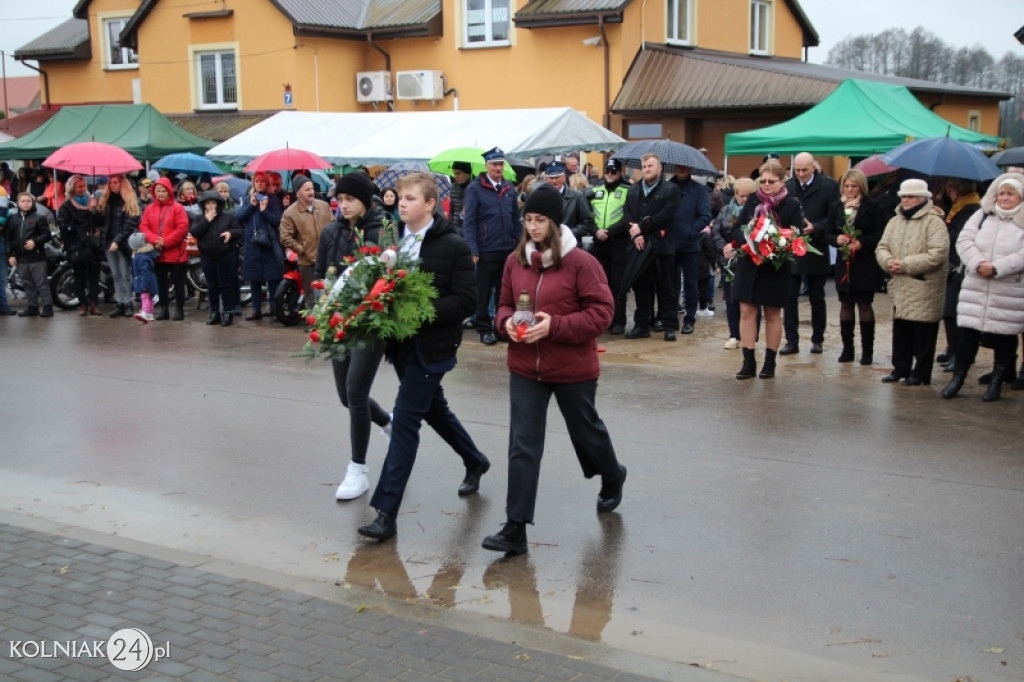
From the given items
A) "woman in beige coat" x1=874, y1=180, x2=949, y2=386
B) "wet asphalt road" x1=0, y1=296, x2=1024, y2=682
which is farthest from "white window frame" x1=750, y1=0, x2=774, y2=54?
"woman in beige coat" x1=874, y1=180, x2=949, y2=386

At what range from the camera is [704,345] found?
13188 millimetres

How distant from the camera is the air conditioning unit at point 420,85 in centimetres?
2972

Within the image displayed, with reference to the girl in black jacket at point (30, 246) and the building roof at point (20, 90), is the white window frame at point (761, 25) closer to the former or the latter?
the girl in black jacket at point (30, 246)

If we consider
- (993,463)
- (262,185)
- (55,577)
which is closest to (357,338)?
(55,577)

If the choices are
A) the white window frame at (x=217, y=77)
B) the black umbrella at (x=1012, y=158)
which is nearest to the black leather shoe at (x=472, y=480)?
the black umbrella at (x=1012, y=158)

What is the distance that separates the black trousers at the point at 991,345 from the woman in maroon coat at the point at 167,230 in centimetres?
1015

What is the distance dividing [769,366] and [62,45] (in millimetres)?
32239

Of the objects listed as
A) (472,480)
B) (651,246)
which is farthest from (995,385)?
(472,480)

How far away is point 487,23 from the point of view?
29359 mm

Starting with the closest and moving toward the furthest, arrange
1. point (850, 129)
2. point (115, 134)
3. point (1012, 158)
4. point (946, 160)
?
point (946, 160), point (1012, 158), point (850, 129), point (115, 134)

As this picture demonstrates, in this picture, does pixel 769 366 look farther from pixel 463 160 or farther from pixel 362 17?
pixel 362 17

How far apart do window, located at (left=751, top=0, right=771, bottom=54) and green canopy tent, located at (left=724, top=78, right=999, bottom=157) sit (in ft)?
44.4

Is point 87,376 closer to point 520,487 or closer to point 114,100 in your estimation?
point 520,487

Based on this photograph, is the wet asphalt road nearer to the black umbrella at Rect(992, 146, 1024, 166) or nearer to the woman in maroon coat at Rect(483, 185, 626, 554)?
the woman in maroon coat at Rect(483, 185, 626, 554)
